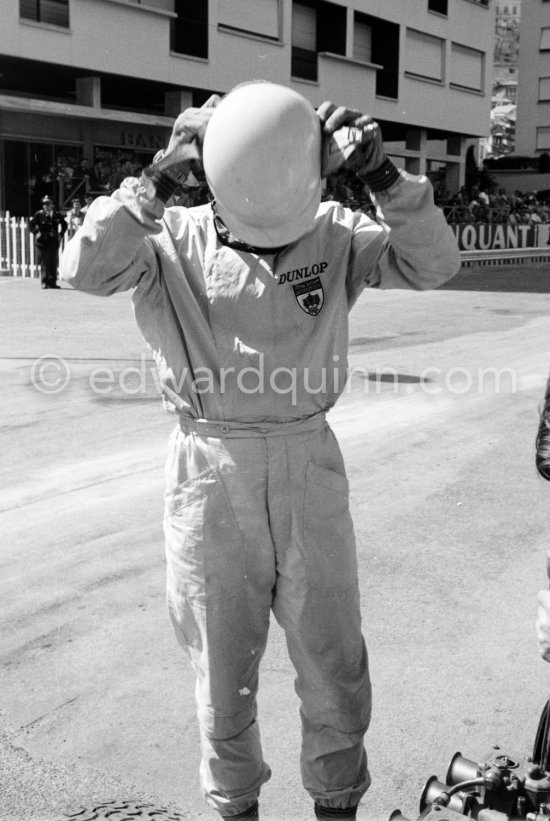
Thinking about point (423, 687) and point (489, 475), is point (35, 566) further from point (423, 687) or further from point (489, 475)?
point (489, 475)

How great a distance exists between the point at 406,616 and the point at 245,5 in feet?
96.1


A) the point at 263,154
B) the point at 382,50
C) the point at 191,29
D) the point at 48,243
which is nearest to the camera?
the point at 263,154

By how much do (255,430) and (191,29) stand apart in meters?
29.2

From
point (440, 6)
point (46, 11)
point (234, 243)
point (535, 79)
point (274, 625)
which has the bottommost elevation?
point (274, 625)

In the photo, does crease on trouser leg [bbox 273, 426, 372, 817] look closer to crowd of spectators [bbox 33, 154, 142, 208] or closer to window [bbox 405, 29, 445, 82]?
crowd of spectators [bbox 33, 154, 142, 208]

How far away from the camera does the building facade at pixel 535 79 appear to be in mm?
55531

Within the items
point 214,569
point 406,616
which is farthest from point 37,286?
point 214,569

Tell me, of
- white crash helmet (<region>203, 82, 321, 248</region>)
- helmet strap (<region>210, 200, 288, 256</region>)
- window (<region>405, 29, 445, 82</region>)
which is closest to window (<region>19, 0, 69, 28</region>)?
window (<region>405, 29, 445, 82</region>)

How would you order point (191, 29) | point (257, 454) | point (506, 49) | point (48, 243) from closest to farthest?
point (257, 454)
point (48, 243)
point (191, 29)
point (506, 49)

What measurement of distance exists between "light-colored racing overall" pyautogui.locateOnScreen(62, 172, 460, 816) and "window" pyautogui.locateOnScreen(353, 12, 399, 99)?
36457 mm

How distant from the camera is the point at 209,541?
A: 2654mm

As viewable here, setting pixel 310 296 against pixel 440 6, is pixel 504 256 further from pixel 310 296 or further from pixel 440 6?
pixel 310 296

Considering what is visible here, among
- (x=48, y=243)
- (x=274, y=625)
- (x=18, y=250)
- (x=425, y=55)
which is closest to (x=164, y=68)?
(x=18, y=250)

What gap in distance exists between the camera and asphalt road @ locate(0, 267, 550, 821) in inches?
133
